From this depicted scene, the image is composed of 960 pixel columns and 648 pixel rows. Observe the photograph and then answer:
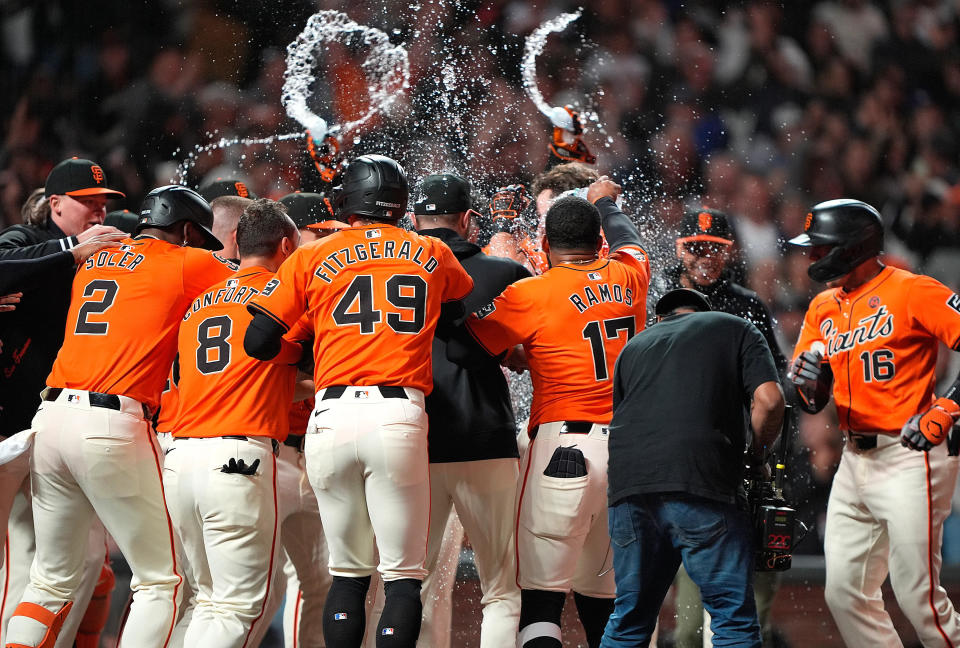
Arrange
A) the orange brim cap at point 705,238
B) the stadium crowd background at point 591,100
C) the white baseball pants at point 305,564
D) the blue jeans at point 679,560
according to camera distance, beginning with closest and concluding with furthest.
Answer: the blue jeans at point 679,560, the white baseball pants at point 305,564, the orange brim cap at point 705,238, the stadium crowd background at point 591,100

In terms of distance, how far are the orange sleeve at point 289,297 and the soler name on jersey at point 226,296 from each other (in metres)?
0.10

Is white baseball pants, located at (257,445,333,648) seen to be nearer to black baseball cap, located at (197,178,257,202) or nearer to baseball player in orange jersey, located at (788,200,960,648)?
black baseball cap, located at (197,178,257,202)

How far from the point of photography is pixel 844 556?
401cm

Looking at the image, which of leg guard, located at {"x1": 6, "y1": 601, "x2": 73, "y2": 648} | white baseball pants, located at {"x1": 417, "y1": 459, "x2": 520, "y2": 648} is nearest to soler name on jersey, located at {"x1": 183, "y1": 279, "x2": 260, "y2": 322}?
white baseball pants, located at {"x1": 417, "y1": 459, "x2": 520, "y2": 648}

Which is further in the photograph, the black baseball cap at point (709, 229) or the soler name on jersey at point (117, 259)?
the black baseball cap at point (709, 229)

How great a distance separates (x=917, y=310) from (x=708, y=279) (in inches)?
50.4

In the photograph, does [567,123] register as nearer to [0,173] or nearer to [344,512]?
[344,512]

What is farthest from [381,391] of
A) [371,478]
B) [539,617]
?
[539,617]

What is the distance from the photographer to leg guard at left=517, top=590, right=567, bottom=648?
3658 mm

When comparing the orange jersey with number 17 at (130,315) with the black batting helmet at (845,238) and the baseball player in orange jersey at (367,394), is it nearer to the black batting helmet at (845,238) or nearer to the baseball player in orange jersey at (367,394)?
Result: the baseball player in orange jersey at (367,394)

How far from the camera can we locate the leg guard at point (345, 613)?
129 inches

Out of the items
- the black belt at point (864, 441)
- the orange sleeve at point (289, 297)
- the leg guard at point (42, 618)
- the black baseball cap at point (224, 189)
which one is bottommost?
the leg guard at point (42, 618)

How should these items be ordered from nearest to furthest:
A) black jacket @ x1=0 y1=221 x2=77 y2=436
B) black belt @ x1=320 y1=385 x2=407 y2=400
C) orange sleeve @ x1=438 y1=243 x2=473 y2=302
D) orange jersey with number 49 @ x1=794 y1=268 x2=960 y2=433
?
1. black belt @ x1=320 y1=385 x2=407 y2=400
2. orange sleeve @ x1=438 y1=243 x2=473 y2=302
3. orange jersey with number 49 @ x1=794 y1=268 x2=960 y2=433
4. black jacket @ x1=0 y1=221 x2=77 y2=436

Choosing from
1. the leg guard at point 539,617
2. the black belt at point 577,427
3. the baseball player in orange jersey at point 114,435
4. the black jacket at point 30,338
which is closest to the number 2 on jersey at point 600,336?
the black belt at point 577,427
